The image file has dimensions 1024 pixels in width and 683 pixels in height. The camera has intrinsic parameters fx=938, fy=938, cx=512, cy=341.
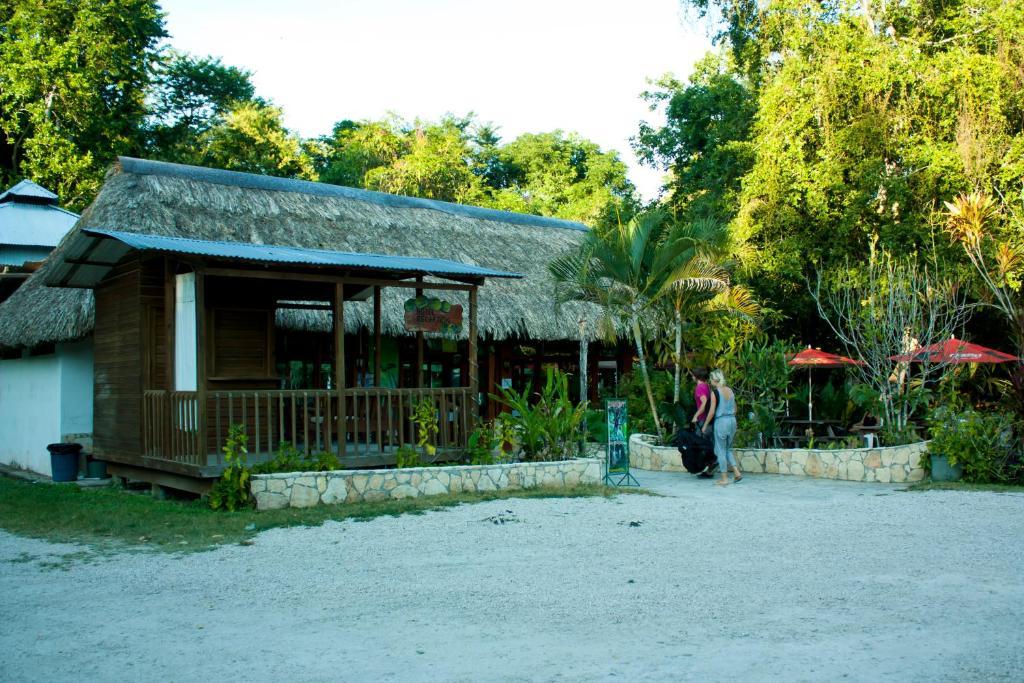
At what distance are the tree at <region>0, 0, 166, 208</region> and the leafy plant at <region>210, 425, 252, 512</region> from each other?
20.4m

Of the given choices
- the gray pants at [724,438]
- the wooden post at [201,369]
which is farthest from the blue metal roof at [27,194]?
the gray pants at [724,438]

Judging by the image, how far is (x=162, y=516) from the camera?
9.70m

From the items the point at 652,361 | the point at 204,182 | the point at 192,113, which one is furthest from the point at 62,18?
the point at 652,361

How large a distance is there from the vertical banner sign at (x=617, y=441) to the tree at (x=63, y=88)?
21.1 metres

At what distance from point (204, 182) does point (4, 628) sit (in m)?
13.0

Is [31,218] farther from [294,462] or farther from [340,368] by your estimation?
[294,462]

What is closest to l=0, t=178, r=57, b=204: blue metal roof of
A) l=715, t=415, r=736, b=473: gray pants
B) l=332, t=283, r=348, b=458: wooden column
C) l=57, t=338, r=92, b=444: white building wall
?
l=57, t=338, r=92, b=444: white building wall

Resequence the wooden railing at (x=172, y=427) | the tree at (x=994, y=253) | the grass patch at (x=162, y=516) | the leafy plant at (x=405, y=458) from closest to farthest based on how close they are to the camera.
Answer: the grass patch at (x=162, y=516)
the wooden railing at (x=172, y=427)
the leafy plant at (x=405, y=458)
the tree at (x=994, y=253)

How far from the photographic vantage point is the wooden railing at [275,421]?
10.4m

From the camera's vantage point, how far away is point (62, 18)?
89.7ft

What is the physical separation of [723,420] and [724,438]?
0.28m

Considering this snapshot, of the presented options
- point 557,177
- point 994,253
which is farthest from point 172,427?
point 557,177

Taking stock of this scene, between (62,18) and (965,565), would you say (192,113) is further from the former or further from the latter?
(965,565)

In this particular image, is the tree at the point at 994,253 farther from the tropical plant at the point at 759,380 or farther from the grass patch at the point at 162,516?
the grass patch at the point at 162,516
